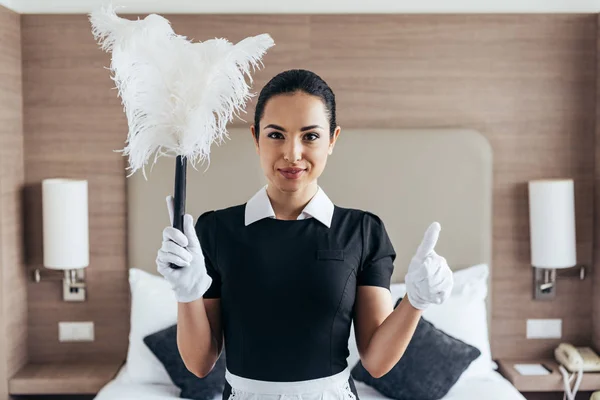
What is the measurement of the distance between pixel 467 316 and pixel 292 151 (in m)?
1.79

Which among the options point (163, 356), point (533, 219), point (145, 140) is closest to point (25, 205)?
point (163, 356)

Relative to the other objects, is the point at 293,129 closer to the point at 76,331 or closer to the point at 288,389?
the point at 288,389

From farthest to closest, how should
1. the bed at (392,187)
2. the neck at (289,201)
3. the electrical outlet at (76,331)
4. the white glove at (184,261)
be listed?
the electrical outlet at (76,331) < the bed at (392,187) < the neck at (289,201) < the white glove at (184,261)

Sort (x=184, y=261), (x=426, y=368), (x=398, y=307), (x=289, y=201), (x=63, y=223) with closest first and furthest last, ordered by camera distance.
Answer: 1. (x=184, y=261)
2. (x=398, y=307)
3. (x=289, y=201)
4. (x=426, y=368)
5. (x=63, y=223)

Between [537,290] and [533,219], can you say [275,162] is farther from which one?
[537,290]

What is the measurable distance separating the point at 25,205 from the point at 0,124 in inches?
16.5

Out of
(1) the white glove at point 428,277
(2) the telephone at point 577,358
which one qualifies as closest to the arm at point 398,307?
(1) the white glove at point 428,277

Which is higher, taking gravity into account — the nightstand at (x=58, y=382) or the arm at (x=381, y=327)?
the arm at (x=381, y=327)

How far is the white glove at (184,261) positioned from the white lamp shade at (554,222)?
2.09 meters

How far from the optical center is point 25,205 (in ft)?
10.3

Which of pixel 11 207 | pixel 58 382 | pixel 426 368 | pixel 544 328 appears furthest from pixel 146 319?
pixel 544 328

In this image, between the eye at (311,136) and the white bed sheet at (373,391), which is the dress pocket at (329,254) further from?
the white bed sheet at (373,391)

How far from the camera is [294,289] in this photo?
4.51ft

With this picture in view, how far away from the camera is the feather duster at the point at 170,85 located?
1.29 meters
